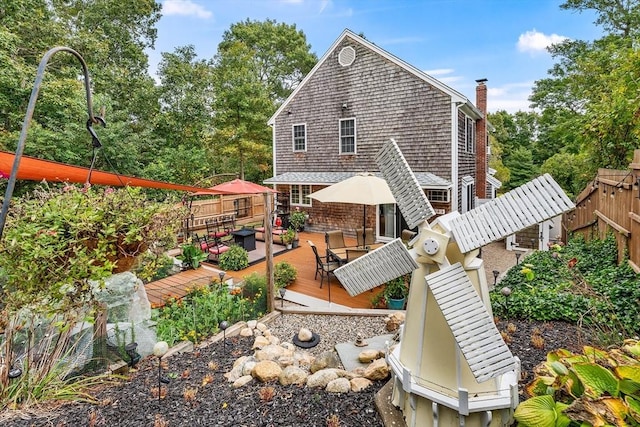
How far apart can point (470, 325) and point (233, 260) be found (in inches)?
273

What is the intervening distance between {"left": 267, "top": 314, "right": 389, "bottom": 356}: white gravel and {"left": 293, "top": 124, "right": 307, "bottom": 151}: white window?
29.9 feet

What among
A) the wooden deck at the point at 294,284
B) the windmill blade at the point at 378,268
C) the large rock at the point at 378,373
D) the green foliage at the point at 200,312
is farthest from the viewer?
the wooden deck at the point at 294,284

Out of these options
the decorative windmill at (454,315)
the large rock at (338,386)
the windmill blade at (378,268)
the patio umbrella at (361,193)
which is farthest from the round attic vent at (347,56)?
the large rock at (338,386)

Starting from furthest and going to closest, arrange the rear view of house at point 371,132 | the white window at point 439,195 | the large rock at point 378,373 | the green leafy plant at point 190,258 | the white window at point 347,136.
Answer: the white window at point 347,136 → the rear view of house at point 371,132 → the white window at point 439,195 → the green leafy plant at point 190,258 → the large rock at point 378,373

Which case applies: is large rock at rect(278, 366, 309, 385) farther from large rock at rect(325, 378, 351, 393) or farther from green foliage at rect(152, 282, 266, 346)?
green foliage at rect(152, 282, 266, 346)

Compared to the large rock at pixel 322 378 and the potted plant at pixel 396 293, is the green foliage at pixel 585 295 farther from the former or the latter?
the large rock at pixel 322 378

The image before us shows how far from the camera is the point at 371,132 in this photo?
12.0 metres

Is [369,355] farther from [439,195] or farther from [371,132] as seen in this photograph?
[371,132]

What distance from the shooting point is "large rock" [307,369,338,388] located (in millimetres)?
3219

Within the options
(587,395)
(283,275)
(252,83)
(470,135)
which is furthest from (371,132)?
(587,395)

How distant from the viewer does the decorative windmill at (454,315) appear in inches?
83.8

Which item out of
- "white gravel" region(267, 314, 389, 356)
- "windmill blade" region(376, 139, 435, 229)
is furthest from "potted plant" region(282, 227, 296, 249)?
"windmill blade" region(376, 139, 435, 229)

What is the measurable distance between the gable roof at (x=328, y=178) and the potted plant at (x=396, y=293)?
15.4 ft

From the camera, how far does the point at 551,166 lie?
20469 millimetres
